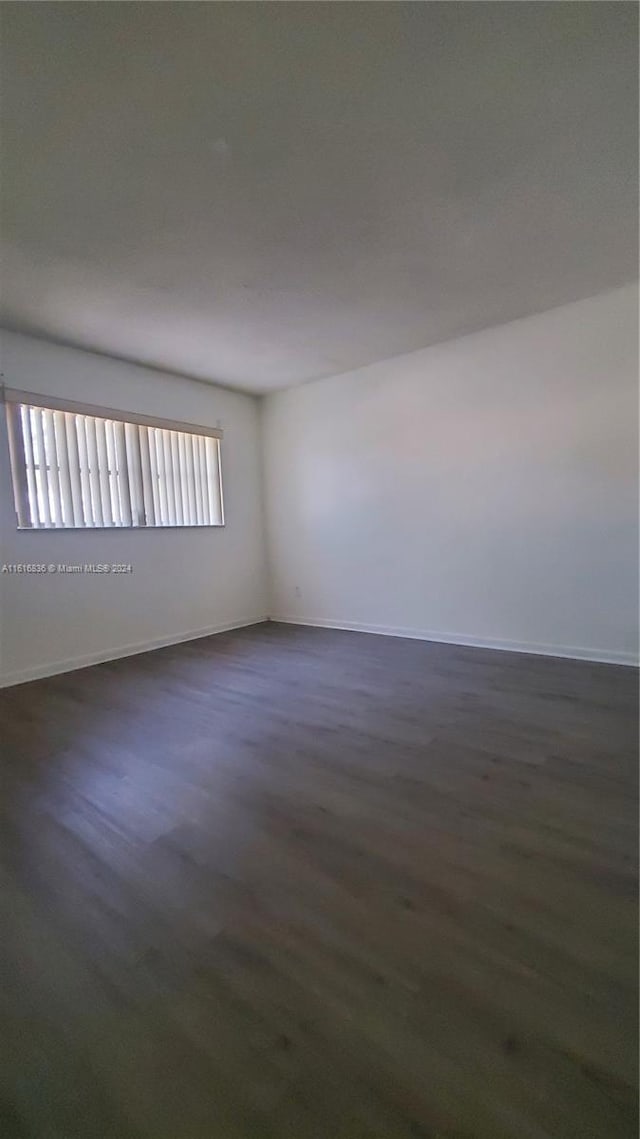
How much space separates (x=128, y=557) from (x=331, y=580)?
204cm

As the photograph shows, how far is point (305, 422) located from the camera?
4.86 m

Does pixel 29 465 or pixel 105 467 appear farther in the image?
pixel 105 467

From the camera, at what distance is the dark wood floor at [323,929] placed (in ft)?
2.75

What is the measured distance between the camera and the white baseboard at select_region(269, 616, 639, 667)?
3301 mm

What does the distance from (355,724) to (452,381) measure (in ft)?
9.85

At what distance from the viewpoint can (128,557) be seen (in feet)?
13.2

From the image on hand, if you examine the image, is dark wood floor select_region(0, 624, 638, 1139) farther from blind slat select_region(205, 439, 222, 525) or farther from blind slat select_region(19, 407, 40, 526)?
blind slat select_region(205, 439, 222, 525)

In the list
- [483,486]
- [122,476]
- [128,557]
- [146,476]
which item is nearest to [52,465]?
[122,476]

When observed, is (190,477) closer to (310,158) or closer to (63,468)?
(63,468)

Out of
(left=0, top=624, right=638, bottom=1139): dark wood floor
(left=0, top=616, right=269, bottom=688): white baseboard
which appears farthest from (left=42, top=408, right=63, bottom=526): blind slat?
(left=0, top=624, right=638, bottom=1139): dark wood floor

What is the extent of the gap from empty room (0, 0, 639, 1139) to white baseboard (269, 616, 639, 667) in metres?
0.03

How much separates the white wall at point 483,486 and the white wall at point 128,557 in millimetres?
585

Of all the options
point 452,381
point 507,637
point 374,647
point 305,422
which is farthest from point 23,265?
point 507,637

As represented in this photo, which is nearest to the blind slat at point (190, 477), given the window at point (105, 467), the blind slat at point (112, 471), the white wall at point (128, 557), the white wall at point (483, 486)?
the window at point (105, 467)
